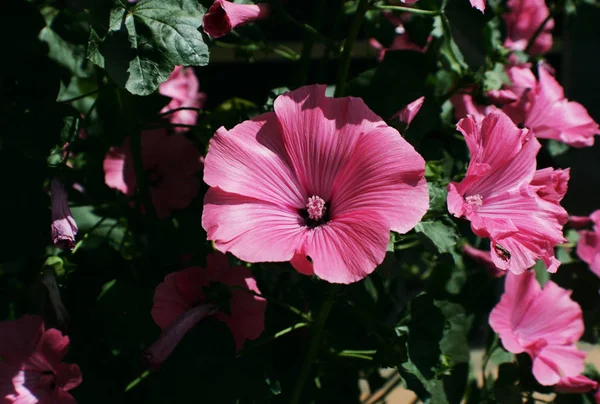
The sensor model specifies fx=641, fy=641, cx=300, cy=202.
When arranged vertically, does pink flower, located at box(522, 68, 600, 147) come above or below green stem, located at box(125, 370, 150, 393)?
above

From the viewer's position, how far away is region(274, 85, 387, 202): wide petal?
0.73m

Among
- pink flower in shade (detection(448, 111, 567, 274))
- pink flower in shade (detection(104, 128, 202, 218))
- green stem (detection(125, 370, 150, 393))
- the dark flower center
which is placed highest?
pink flower in shade (detection(448, 111, 567, 274))

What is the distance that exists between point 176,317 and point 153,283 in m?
0.19

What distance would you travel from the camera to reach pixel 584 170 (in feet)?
8.82

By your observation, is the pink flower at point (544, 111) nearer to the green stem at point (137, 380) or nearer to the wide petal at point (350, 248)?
the wide petal at point (350, 248)

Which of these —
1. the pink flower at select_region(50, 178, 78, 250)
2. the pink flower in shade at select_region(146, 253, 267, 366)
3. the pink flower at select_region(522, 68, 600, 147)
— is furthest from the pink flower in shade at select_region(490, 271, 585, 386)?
the pink flower at select_region(50, 178, 78, 250)

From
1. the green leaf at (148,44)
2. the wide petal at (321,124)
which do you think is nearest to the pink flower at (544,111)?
the wide petal at (321,124)

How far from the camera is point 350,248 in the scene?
675 millimetres

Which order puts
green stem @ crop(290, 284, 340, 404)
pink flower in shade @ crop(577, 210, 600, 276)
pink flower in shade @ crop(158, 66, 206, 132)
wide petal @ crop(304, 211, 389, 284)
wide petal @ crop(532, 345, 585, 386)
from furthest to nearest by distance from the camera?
1. pink flower in shade @ crop(158, 66, 206, 132)
2. pink flower in shade @ crop(577, 210, 600, 276)
3. wide petal @ crop(532, 345, 585, 386)
4. green stem @ crop(290, 284, 340, 404)
5. wide petal @ crop(304, 211, 389, 284)

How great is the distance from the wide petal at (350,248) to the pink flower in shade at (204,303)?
224 millimetres

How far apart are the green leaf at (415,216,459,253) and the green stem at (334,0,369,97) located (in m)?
0.22

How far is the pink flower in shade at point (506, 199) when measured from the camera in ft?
2.33

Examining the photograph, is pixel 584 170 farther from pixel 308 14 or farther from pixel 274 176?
pixel 274 176

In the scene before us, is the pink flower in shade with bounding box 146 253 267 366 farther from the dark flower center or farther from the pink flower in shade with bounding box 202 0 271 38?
the pink flower in shade with bounding box 202 0 271 38
